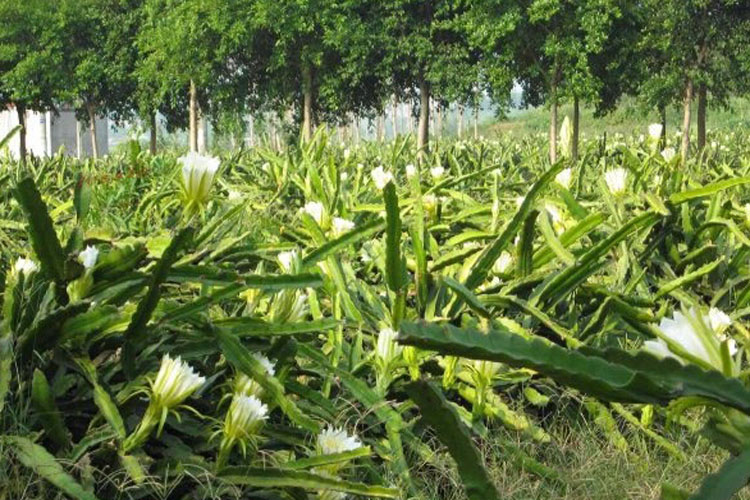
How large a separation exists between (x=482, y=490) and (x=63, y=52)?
953 inches

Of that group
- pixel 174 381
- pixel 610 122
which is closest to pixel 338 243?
pixel 174 381

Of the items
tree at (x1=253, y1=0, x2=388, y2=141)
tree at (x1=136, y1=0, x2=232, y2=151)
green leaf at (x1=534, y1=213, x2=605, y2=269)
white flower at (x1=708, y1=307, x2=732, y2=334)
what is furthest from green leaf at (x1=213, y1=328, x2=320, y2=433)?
tree at (x1=136, y1=0, x2=232, y2=151)

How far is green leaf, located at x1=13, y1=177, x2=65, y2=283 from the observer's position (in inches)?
64.9

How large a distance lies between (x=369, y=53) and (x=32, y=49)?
10147mm

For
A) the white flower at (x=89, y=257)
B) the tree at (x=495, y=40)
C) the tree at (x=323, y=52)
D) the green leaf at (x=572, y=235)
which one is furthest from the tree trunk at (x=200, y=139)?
the white flower at (x=89, y=257)

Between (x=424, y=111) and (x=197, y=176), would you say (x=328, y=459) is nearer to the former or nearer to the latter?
(x=197, y=176)

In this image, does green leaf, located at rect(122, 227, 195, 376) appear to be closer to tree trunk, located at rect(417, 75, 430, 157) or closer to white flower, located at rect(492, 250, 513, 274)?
white flower, located at rect(492, 250, 513, 274)

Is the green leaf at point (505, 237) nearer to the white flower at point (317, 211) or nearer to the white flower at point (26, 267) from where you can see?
the white flower at point (317, 211)

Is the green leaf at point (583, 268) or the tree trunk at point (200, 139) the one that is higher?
the green leaf at point (583, 268)

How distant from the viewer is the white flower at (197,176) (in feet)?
6.19

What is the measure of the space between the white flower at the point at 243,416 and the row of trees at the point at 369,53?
34.7 ft

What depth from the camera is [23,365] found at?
5.89 ft

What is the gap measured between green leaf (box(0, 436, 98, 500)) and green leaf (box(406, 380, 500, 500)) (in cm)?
82

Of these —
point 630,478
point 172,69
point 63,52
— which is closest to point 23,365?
point 630,478
